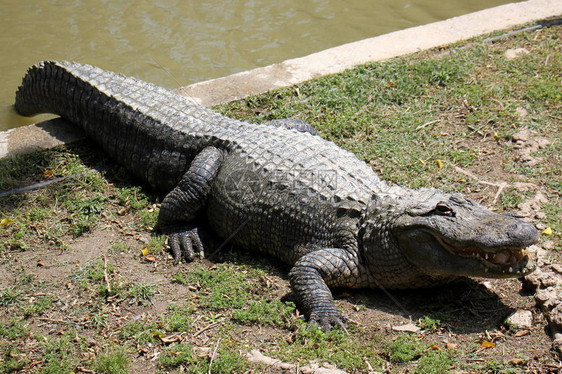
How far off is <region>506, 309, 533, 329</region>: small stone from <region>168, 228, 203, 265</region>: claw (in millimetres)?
2570

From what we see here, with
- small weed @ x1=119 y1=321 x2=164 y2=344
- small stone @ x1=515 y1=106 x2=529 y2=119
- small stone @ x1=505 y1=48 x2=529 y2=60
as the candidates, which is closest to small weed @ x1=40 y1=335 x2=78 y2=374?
small weed @ x1=119 y1=321 x2=164 y2=344

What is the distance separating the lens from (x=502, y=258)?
4.06m

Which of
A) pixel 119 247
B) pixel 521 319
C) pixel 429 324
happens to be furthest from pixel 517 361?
pixel 119 247

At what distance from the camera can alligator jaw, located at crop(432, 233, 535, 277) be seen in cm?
400

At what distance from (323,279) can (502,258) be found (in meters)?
1.31

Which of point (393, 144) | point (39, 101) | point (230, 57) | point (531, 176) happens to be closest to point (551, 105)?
point (531, 176)

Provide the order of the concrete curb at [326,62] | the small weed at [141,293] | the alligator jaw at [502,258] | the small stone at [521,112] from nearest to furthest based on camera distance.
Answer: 1. the alligator jaw at [502,258]
2. the small weed at [141,293]
3. the concrete curb at [326,62]
4. the small stone at [521,112]

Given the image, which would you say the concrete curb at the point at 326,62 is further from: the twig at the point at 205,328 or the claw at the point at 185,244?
the twig at the point at 205,328

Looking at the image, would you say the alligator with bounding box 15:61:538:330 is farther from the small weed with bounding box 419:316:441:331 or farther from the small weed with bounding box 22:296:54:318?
the small weed with bounding box 22:296:54:318

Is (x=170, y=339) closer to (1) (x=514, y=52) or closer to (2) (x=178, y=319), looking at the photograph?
(2) (x=178, y=319)

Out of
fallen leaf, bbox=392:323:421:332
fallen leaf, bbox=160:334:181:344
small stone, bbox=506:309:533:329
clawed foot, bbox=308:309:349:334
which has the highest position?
small stone, bbox=506:309:533:329

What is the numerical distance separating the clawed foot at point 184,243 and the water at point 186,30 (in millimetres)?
3641

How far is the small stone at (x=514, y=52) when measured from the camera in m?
7.83

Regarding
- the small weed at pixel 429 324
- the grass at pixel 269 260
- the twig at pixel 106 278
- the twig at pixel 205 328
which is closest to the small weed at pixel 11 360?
the grass at pixel 269 260
